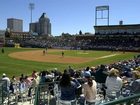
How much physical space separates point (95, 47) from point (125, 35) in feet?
43.1

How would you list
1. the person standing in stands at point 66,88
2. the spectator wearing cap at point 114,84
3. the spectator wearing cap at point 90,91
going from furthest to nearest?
the spectator wearing cap at point 114,84 < the spectator wearing cap at point 90,91 < the person standing in stands at point 66,88

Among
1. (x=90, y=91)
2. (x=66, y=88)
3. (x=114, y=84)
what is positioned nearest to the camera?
(x=66, y=88)

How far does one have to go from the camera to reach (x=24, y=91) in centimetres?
1468

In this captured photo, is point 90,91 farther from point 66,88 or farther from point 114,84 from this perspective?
point 114,84

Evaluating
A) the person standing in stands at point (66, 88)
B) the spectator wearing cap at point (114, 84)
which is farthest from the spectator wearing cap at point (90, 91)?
the spectator wearing cap at point (114, 84)

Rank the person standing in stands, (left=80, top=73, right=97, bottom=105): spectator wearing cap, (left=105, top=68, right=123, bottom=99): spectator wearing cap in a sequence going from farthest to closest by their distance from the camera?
(left=105, top=68, right=123, bottom=99): spectator wearing cap → (left=80, top=73, right=97, bottom=105): spectator wearing cap → the person standing in stands

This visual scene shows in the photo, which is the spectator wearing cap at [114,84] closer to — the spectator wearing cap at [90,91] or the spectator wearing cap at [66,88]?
the spectator wearing cap at [90,91]

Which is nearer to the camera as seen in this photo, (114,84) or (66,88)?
(66,88)

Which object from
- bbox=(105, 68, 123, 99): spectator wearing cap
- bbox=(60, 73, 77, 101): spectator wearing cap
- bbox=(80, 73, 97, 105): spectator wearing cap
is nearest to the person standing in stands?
bbox=(60, 73, 77, 101): spectator wearing cap

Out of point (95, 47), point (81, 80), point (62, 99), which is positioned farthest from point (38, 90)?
point (95, 47)

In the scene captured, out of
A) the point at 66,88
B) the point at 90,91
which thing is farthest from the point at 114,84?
the point at 66,88

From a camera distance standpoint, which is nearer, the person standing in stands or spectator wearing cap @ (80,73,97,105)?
the person standing in stands

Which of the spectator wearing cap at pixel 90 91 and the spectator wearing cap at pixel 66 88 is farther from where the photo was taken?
the spectator wearing cap at pixel 90 91

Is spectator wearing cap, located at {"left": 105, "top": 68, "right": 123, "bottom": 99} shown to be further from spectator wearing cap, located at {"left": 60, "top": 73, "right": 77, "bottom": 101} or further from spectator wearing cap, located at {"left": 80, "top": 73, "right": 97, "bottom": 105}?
spectator wearing cap, located at {"left": 60, "top": 73, "right": 77, "bottom": 101}
